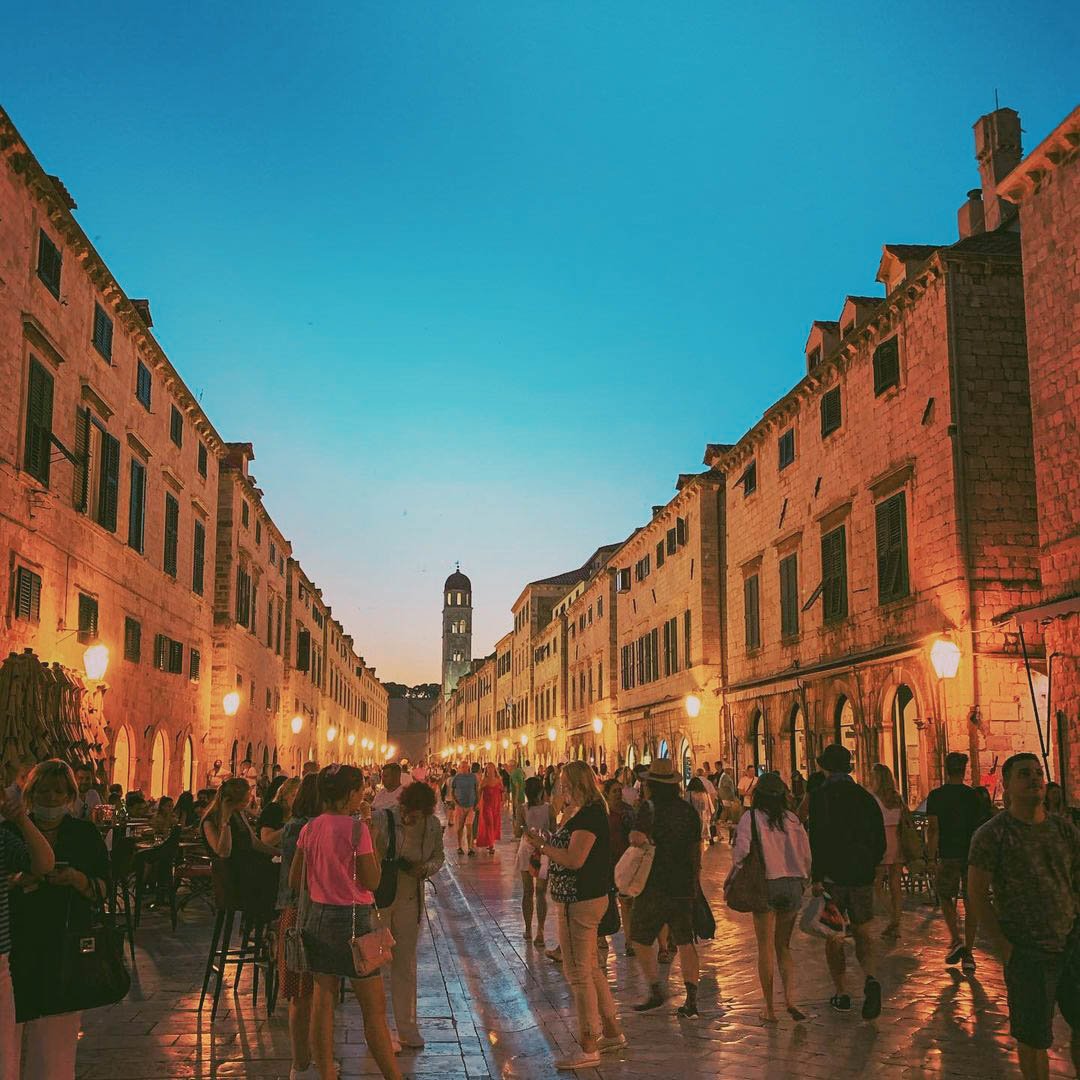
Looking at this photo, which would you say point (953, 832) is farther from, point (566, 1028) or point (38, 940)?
point (38, 940)

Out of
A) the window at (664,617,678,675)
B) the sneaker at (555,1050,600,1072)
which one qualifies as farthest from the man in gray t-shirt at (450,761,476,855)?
the sneaker at (555,1050,600,1072)

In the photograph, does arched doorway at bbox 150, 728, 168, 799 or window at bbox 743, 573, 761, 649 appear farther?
window at bbox 743, 573, 761, 649

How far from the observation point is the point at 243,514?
35781mm

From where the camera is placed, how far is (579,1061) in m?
6.76

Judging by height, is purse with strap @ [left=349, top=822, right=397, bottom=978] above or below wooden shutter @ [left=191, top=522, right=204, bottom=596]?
below

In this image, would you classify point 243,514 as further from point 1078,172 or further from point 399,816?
point 399,816

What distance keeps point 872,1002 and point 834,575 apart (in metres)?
15.2

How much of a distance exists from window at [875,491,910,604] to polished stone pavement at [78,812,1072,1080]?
8993mm

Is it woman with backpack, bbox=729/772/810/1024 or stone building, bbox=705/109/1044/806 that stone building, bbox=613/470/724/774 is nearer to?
stone building, bbox=705/109/1044/806

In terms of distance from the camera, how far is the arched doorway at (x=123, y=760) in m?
22.0

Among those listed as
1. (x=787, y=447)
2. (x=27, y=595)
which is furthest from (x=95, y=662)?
(x=787, y=447)

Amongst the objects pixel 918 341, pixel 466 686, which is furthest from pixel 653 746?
pixel 466 686

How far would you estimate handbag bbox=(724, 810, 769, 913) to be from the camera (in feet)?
26.8

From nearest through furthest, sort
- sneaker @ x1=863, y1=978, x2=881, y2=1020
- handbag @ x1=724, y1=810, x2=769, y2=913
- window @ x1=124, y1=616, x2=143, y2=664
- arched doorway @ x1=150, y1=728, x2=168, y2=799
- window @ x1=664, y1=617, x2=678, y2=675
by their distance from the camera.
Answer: sneaker @ x1=863, y1=978, x2=881, y2=1020, handbag @ x1=724, y1=810, x2=769, y2=913, window @ x1=124, y1=616, x2=143, y2=664, arched doorway @ x1=150, y1=728, x2=168, y2=799, window @ x1=664, y1=617, x2=678, y2=675
